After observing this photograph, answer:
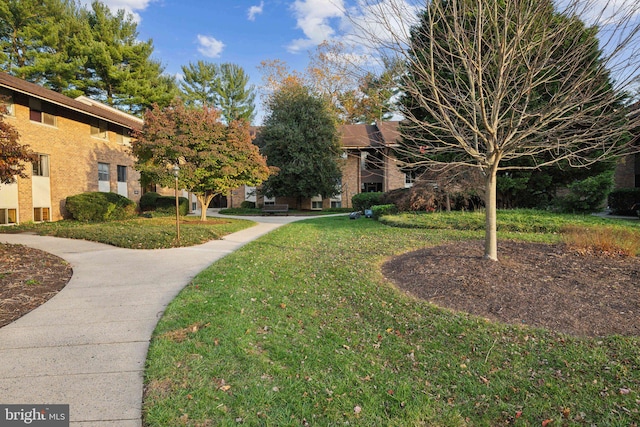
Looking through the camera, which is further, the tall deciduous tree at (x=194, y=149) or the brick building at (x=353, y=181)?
the brick building at (x=353, y=181)

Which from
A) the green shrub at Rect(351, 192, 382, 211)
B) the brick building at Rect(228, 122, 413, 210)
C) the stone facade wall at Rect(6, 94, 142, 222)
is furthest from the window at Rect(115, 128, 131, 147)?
the green shrub at Rect(351, 192, 382, 211)

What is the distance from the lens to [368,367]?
115 inches

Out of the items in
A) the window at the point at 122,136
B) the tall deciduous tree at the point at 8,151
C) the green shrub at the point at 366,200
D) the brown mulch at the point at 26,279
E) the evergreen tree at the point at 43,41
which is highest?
the evergreen tree at the point at 43,41

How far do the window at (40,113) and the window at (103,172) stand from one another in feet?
10.3

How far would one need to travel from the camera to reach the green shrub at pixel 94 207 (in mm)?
14789

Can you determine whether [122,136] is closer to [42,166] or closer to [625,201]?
[42,166]

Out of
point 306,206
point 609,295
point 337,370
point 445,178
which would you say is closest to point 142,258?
point 337,370

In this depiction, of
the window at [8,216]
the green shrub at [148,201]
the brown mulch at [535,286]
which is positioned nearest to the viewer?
the brown mulch at [535,286]

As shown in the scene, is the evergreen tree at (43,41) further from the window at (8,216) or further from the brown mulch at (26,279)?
the brown mulch at (26,279)

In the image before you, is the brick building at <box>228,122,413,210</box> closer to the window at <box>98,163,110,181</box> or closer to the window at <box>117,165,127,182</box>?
the window at <box>117,165,127,182</box>

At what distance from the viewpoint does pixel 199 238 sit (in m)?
9.71

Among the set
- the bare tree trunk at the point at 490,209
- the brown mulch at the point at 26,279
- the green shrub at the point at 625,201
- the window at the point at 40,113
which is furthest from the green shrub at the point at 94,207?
the green shrub at the point at 625,201

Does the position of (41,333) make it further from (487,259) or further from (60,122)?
(60,122)

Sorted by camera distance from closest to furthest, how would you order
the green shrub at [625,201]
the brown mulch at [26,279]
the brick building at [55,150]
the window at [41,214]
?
the brown mulch at [26,279] < the brick building at [55,150] < the window at [41,214] < the green shrub at [625,201]
